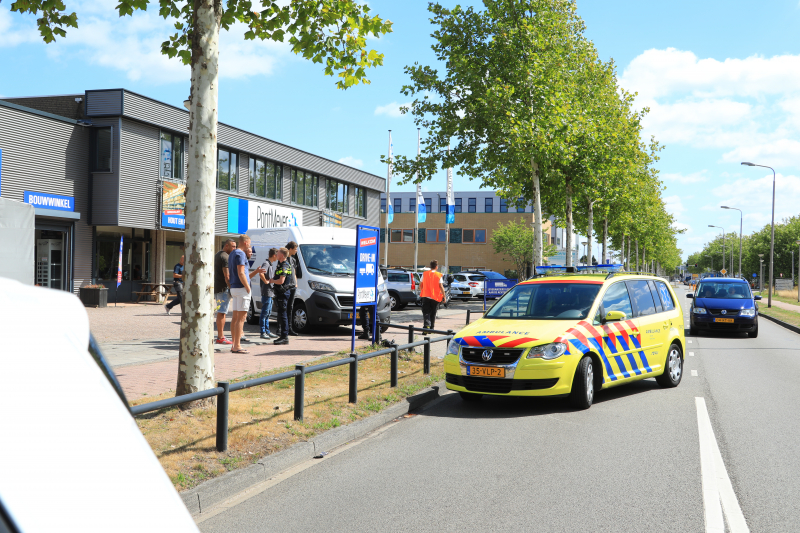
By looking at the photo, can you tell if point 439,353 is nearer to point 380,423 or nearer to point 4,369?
point 380,423

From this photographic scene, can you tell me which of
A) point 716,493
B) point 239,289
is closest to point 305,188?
point 239,289

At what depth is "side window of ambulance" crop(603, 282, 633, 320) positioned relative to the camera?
9.19 metres

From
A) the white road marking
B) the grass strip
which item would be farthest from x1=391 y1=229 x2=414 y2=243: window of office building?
the white road marking

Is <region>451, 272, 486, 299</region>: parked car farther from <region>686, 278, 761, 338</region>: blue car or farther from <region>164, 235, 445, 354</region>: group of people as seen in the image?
<region>164, 235, 445, 354</region>: group of people

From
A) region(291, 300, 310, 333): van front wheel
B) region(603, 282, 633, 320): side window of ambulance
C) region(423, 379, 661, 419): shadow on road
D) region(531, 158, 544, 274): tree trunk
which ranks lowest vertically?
region(423, 379, 661, 419): shadow on road

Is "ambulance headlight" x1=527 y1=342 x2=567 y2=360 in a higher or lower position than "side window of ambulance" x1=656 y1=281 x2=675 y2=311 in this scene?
lower

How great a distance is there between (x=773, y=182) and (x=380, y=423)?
3921 centimetres

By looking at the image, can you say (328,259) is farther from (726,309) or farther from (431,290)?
(726,309)

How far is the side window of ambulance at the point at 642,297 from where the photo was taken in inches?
389

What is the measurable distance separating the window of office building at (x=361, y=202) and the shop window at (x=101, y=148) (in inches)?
899

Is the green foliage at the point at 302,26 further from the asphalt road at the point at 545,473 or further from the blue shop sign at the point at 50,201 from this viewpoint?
the blue shop sign at the point at 50,201

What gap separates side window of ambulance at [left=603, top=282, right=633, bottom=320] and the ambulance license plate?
1931 millimetres

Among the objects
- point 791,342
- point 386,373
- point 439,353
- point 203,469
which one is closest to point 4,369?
point 203,469

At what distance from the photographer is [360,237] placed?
37.3 feet
